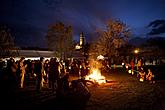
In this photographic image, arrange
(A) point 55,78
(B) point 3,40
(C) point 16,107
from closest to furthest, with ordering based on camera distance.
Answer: (C) point 16,107 < (A) point 55,78 < (B) point 3,40

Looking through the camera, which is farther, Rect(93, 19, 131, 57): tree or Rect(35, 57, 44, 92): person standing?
Rect(93, 19, 131, 57): tree

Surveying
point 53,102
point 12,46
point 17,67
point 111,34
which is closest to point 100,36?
point 111,34

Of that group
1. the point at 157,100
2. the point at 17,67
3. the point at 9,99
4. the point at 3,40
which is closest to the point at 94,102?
the point at 157,100

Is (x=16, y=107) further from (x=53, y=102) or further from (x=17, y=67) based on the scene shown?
(x=17, y=67)

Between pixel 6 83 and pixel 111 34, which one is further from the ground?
pixel 111 34

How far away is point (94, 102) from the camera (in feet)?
38.0

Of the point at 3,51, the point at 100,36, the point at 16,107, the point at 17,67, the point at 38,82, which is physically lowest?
the point at 16,107

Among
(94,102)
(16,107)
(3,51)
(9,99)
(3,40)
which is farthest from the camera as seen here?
(3,40)

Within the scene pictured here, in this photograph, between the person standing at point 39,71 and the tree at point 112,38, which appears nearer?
the person standing at point 39,71

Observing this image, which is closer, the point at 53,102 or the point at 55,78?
the point at 53,102

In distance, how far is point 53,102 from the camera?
11625 mm

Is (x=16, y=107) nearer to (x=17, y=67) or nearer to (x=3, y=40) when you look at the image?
(x=17, y=67)

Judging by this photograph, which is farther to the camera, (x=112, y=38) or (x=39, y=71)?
(x=112, y=38)

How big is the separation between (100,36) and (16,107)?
48.9 m
